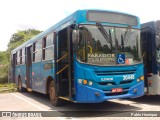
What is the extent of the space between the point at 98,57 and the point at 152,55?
3.05m

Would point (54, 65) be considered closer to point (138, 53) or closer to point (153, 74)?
point (138, 53)

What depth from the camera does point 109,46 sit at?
8.44 metres

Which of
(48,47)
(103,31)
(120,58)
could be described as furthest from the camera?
(48,47)

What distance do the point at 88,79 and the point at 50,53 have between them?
3.05m

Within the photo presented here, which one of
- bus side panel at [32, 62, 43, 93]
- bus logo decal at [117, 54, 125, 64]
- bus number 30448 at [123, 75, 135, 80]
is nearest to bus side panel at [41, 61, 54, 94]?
bus side panel at [32, 62, 43, 93]

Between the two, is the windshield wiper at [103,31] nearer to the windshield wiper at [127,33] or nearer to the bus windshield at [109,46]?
the bus windshield at [109,46]

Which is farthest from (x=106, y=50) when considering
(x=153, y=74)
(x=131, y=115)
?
(x=153, y=74)

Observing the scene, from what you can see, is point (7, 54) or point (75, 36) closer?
point (75, 36)

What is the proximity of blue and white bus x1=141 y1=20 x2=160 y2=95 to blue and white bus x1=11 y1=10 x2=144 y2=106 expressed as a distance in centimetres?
→ 122

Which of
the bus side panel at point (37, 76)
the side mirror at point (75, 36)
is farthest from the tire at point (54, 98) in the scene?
the side mirror at point (75, 36)

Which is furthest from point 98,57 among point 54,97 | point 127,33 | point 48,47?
point 48,47

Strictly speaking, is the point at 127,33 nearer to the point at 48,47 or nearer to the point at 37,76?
the point at 48,47

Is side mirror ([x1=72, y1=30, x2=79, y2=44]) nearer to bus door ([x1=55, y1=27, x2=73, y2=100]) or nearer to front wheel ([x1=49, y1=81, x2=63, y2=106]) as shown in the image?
bus door ([x1=55, y1=27, x2=73, y2=100])

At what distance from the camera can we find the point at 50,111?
30.8 feet
